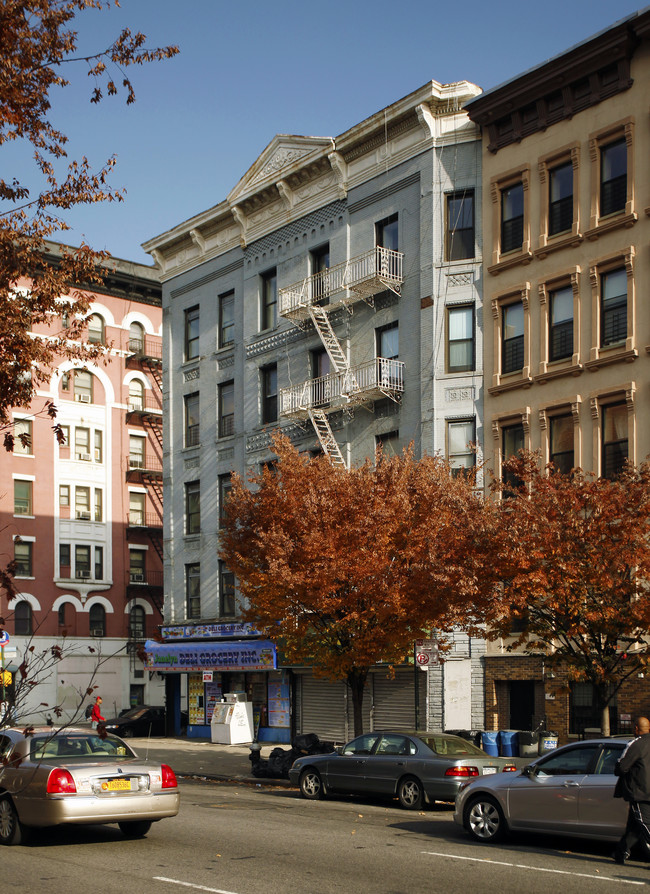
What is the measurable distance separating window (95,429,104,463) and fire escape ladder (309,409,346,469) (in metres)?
27.0

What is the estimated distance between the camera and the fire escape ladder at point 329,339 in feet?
114

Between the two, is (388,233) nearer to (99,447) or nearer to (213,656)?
(213,656)

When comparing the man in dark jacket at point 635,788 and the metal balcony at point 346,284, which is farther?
the metal balcony at point 346,284

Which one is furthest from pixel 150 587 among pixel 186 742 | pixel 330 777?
pixel 330 777

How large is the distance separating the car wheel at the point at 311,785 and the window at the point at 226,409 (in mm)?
20689

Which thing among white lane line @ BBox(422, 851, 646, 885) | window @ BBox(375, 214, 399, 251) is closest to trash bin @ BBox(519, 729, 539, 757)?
white lane line @ BBox(422, 851, 646, 885)

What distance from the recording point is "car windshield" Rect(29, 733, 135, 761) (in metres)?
13.6

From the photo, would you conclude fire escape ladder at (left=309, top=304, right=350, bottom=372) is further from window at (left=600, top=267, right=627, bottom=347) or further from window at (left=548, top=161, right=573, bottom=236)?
window at (left=600, top=267, right=627, bottom=347)

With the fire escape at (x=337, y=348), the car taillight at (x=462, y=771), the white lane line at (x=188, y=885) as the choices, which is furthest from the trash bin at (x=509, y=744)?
the white lane line at (x=188, y=885)

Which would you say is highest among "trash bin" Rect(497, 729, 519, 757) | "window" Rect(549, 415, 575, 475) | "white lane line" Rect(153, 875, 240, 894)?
"window" Rect(549, 415, 575, 475)

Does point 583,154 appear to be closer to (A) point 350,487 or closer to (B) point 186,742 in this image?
(A) point 350,487

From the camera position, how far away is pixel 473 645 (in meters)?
30.3

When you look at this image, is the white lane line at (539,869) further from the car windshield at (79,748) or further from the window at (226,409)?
the window at (226,409)

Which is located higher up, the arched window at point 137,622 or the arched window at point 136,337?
the arched window at point 136,337
